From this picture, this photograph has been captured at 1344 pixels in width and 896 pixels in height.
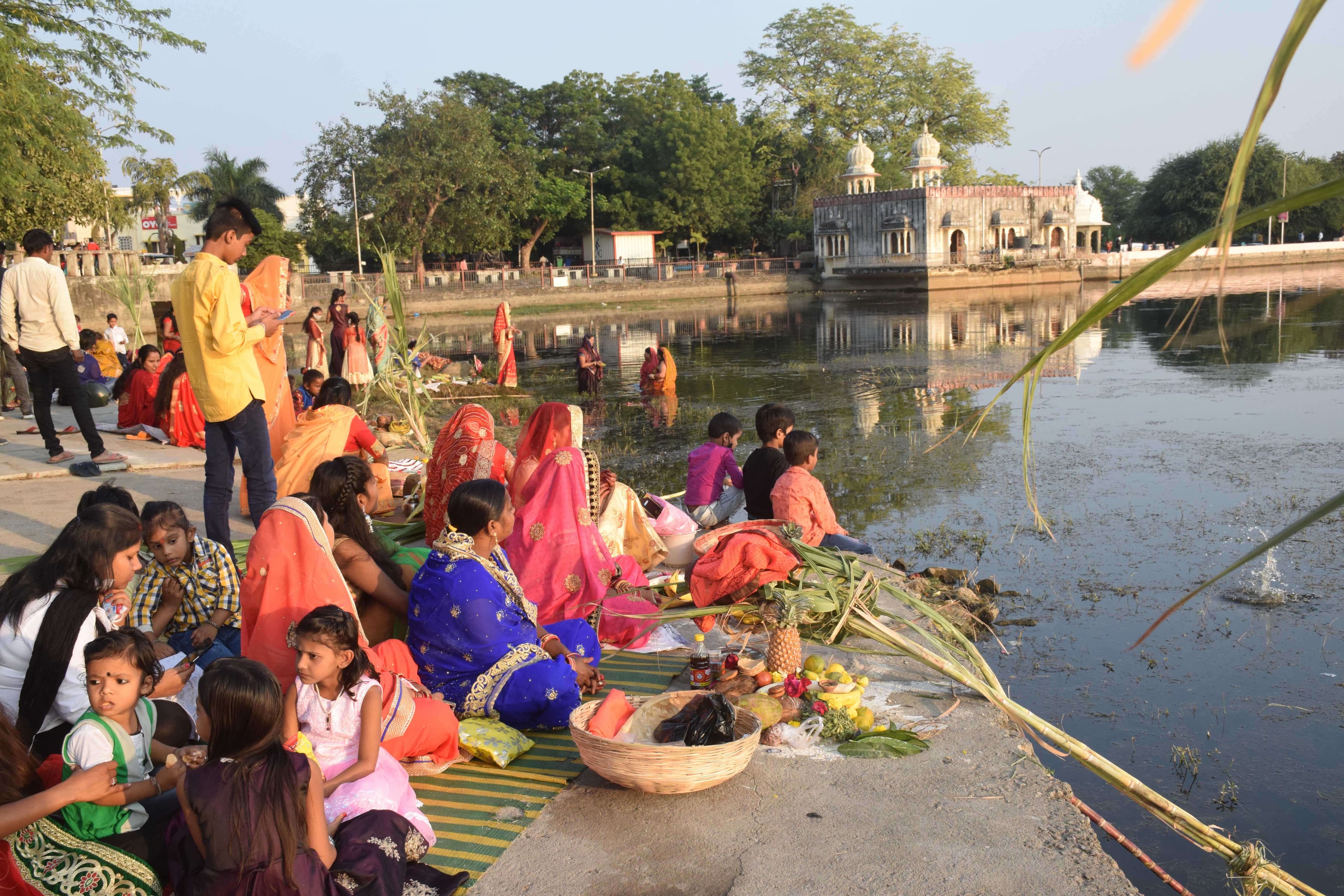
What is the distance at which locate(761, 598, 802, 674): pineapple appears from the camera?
3.81 m

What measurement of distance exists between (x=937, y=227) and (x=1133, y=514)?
123 feet

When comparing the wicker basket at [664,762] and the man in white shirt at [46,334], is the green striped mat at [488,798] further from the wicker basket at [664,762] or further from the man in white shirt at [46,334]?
the man in white shirt at [46,334]

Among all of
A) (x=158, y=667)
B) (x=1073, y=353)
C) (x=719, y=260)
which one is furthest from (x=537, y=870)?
(x=719, y=260)

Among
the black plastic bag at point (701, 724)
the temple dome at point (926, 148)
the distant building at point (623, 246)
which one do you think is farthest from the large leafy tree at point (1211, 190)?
the black plastic bag at point (701, 724)

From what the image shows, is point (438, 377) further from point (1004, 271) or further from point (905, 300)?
point (1004, 271)

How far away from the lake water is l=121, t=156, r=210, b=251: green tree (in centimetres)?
2107

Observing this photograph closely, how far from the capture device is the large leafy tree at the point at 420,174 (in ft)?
113

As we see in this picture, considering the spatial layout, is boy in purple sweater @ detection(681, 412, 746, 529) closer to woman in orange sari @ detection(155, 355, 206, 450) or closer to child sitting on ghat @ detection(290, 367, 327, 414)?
child sitting on ghat @ detection(290, 367, 327, 414)

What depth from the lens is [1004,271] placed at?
41.9 meters

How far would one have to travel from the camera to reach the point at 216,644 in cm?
371

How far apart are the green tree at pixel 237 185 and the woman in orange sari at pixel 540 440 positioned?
4434 centimetres

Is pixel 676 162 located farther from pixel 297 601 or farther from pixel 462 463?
pixel 297 601

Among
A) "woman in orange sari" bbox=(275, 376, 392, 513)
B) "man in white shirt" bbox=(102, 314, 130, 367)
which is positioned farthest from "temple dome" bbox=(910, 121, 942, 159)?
"woman in orange sari" bbox=(275, 376, 392, 513)

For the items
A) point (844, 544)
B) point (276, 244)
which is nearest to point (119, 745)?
point (844, 544)
